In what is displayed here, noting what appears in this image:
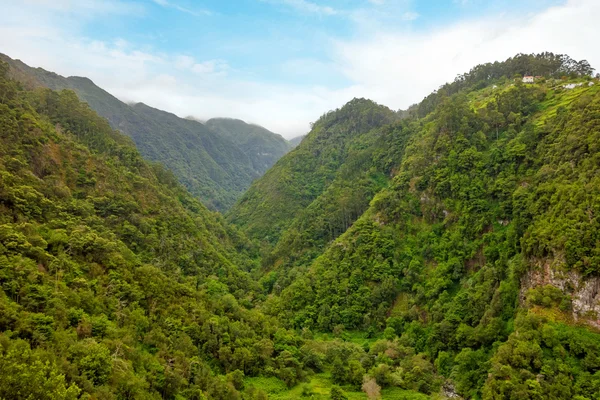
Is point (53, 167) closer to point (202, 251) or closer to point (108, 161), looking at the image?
point (108, 161)

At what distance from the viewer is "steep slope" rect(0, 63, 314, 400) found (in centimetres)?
2364

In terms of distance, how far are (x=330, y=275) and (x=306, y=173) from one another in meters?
60.9

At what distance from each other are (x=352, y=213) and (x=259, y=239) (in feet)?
94.8

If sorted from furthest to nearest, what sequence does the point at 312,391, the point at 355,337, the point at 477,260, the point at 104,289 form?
1. the point at 355,337
2. the point at 477,260
3. the point at 312,391
4. the point at 104,289

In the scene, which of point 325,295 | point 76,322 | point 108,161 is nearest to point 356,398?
point 325,295

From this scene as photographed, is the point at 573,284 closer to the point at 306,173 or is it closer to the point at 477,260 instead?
the point at 477,260

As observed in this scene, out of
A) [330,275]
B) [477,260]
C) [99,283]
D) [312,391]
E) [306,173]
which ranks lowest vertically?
[312,391]

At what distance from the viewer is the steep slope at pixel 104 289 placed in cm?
2364

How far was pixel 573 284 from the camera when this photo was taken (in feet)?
121

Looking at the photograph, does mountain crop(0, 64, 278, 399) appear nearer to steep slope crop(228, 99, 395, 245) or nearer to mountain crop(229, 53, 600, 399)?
mountain crop(229, 53, 600, 399)

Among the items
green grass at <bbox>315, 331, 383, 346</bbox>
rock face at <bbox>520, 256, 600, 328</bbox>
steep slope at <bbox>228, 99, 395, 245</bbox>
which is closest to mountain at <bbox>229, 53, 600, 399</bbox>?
rock face at <bbox>520, 256, 600, 328</bbox>

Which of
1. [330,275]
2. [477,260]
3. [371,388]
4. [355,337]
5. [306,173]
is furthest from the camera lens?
[306,173]

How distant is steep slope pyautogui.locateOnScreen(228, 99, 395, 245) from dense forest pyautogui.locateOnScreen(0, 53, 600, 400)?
23.4 meters

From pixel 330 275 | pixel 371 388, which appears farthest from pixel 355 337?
pixel 371 388
